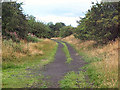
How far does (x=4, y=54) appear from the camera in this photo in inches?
420

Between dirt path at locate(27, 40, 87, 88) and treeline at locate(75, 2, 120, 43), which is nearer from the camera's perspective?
dirt path at locate(27, 40, 87, 88)

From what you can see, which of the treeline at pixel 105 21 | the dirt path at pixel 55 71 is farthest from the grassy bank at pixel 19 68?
the treeline at pixel 105 21

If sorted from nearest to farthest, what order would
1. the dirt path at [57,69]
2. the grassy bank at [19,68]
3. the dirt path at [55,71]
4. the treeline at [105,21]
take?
the grassy bank at [19,68]
the dirt path at [55,71]
the dirt path at [57,69]
the treeline at [105,21]

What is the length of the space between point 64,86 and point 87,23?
13214 mm

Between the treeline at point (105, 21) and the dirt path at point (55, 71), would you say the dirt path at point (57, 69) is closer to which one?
the dirt path at point (55, 71)

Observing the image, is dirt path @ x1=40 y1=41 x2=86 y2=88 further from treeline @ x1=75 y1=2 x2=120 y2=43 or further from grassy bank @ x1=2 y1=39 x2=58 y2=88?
treeline @ x1=75 y1=2 x2=120 y2=43

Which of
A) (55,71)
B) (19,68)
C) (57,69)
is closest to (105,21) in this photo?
(57,69)

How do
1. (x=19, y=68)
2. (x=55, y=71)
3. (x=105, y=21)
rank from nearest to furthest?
1. (x=55, y=71)
2. (x=19, y=68)
3. (x=105, y=21)

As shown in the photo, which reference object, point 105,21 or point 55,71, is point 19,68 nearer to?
point 55,71

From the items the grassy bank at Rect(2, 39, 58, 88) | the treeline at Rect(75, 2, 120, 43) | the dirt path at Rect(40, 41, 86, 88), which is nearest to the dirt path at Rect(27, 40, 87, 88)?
the dirt path at Rect(40, 41, 86, 88)

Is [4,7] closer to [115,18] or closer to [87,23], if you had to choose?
[87,23]

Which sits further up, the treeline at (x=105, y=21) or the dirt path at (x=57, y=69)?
the treeline at (x=105, y=21)

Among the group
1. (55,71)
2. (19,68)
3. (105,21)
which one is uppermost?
(105,21)

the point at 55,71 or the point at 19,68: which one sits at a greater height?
the point at 19,68
